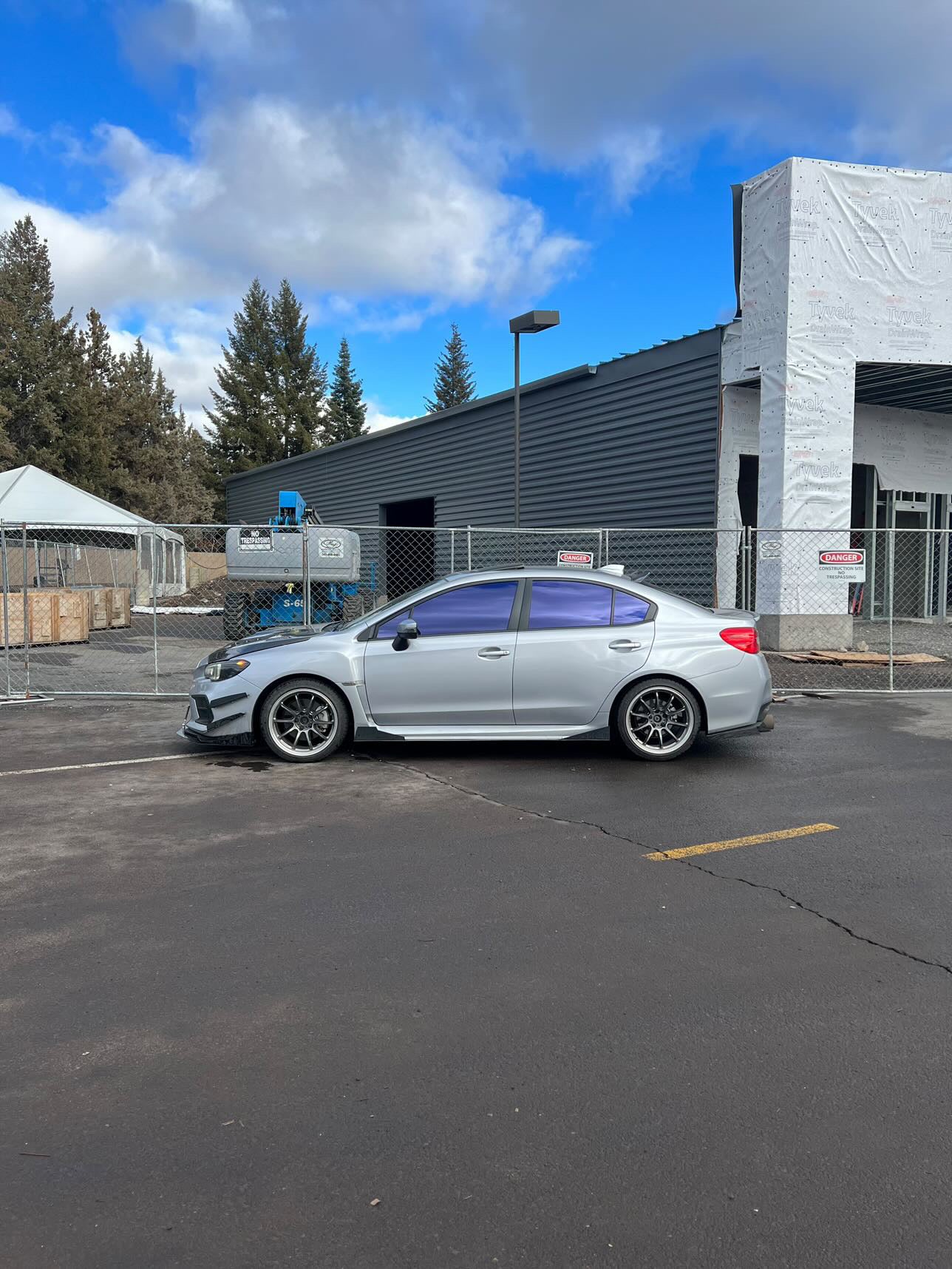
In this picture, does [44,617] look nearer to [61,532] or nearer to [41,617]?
[41,617]

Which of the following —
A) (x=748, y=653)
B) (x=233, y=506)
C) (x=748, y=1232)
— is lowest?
(x=748, y=1232)

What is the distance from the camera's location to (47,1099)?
9.48 feet

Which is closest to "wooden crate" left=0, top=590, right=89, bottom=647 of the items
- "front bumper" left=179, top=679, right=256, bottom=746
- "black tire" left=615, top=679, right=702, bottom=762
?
"front bumper" left=179, top=679, right=256, bottom=746

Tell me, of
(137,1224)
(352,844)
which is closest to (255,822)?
(352,844)

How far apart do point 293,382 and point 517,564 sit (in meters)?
54.5

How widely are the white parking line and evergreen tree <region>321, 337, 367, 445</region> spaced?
56942 mm

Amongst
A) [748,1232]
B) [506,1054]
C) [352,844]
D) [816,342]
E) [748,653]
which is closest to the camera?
[748,1232]

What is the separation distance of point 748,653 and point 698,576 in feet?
29.3

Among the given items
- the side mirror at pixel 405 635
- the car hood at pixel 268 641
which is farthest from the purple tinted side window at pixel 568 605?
the car hood at pixel 268 641

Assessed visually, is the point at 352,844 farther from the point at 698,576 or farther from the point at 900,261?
the point at 900,261

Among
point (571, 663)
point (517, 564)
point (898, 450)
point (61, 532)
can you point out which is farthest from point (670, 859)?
point (61, 532)

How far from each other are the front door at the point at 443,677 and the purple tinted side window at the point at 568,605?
0.24 meters

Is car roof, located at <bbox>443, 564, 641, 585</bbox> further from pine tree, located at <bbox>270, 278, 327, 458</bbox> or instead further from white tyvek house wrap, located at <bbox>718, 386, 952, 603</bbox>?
pine tree, located at <bbox>270, 278, 327, 458</bbox>

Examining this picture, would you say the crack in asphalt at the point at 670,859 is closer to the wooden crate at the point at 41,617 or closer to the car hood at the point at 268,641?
the car hood at the point at 268,641
